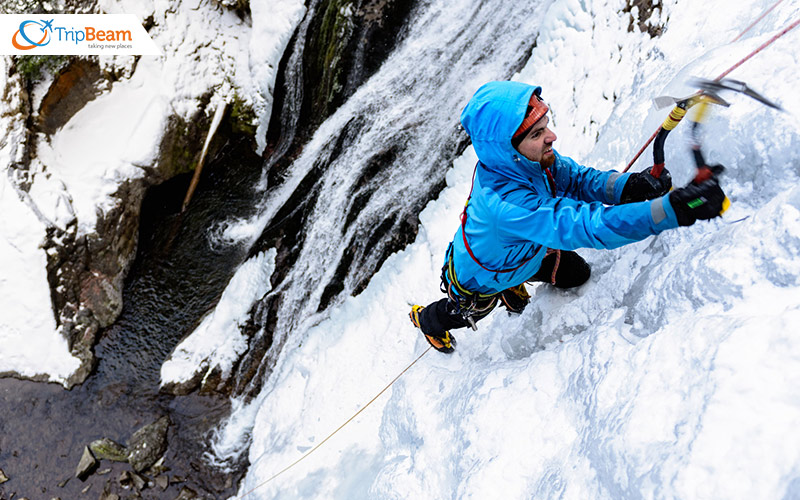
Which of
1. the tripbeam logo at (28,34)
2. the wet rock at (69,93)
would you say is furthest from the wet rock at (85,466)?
the tripbeam logo at (28,34)

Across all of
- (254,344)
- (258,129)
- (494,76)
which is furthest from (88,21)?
(494,76)

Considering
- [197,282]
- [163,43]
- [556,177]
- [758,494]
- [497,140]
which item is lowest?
[197,282]

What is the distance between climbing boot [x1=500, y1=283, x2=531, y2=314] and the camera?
2.95 metres

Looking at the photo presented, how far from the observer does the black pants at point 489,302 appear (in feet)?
8.61

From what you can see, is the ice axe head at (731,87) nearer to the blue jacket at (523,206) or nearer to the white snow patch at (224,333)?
the blue jacket at (523,206)

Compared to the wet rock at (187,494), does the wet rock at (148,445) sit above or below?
above

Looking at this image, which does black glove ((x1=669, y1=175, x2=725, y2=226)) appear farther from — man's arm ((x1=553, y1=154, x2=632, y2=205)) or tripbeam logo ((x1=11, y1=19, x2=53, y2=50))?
tripbeam logo ((x1=11, y1=19, x2=53, y2=50))

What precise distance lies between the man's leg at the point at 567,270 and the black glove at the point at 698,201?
A: 104 cm

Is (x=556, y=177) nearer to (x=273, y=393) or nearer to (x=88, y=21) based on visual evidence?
(x=273, y=393)

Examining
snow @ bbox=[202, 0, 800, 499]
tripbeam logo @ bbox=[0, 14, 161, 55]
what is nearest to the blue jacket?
snow @ bbox=[202, 0, 800, 499]

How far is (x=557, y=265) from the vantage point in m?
2.59

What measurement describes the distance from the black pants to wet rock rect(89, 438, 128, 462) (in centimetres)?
428

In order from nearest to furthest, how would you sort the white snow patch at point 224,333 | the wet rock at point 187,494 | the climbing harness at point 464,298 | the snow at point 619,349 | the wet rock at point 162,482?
the snow at point 619,349 < the climbing harness at point 464,298 < the wet rock at point 187,494 < the wet rock at point 162,482 < the white snow patch at point 224,333

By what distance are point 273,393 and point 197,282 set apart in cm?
193
